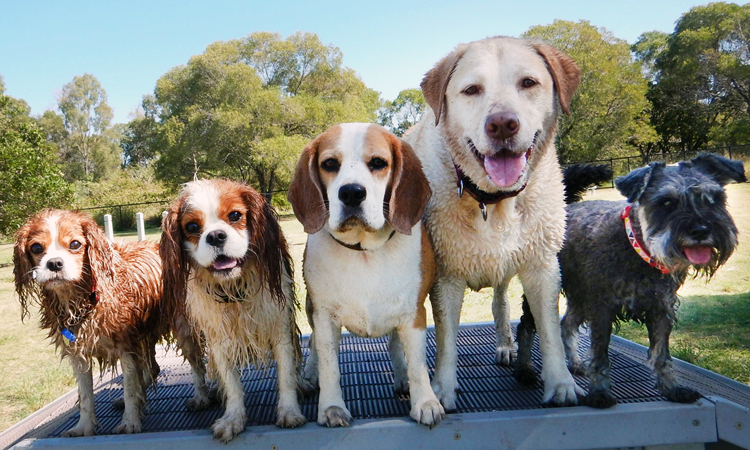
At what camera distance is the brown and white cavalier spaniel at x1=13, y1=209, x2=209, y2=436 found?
2525mm

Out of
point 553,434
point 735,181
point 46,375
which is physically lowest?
point 46,375

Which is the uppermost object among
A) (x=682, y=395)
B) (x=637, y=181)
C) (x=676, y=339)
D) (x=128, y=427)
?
(x=637, y=181)

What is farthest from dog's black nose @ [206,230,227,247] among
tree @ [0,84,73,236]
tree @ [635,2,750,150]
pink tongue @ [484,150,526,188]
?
tree @ [635,2,750,150]

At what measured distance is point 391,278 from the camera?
7.79ft

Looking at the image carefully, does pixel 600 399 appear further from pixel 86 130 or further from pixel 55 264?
pixel 86 130

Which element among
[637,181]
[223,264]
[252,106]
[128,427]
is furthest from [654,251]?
[252,106]

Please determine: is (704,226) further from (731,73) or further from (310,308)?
(731,73)

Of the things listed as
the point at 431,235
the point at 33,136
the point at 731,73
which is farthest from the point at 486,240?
the point at 731,73

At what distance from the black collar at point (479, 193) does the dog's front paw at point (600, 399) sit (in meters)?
1.00

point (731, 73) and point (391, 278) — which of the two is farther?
point (731, 73)

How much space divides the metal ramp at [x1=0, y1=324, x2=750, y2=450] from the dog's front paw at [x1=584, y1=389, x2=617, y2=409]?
0.12 feet

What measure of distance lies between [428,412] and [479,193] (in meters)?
1.09

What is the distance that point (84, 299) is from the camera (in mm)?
2594

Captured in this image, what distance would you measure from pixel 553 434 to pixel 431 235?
1.13 meters
